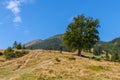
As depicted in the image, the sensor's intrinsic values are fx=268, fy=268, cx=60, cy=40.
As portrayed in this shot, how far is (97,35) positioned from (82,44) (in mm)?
8184

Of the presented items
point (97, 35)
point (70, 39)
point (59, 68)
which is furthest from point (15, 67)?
point (97, 35)

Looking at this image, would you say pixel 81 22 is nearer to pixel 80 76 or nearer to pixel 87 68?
pixel 87 68

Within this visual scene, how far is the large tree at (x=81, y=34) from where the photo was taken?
10469 cm

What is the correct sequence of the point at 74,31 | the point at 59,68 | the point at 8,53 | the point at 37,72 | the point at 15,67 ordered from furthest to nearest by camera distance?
the point at 74,31 < the point at 8,53 < the point at 15,67 < the point at 59,68 < the point at 37,72

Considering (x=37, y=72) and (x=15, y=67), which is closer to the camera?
(x=37, y=72)

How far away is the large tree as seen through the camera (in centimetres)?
10469

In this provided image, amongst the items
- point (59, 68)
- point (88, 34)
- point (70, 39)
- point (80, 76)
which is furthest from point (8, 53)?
point (80, 76)

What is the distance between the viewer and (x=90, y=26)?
109m

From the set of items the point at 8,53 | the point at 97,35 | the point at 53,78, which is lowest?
the point at 53,78

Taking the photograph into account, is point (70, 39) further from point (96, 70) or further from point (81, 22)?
point (96, 70)

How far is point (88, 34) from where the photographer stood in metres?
105

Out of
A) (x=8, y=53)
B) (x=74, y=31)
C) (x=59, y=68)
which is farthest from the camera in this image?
(x=74, y=31)

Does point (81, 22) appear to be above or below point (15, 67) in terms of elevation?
above

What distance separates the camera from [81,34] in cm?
10606
